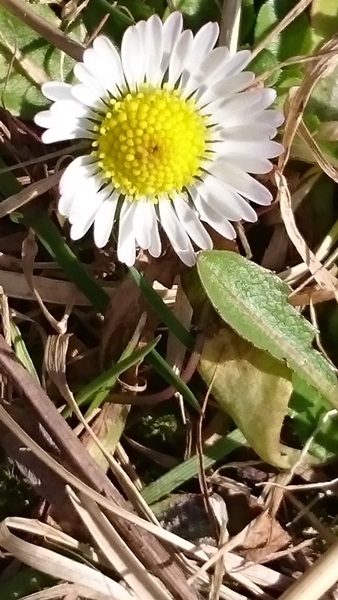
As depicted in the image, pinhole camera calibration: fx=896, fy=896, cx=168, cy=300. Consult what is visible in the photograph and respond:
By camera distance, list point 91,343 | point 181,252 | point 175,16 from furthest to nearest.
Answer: point 91,343, point 181,252, point 175,16

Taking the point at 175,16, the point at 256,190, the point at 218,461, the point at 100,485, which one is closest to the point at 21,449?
the point at 100,485

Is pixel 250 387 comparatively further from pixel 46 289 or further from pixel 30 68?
pixel 30 68

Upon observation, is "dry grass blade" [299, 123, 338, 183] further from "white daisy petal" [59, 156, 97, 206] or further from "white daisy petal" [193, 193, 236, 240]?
"white daisy petal" [59, 156, 97, 206]

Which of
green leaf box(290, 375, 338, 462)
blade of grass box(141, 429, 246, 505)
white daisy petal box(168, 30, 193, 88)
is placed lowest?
blade of grass box(141, 429, 246, 505)

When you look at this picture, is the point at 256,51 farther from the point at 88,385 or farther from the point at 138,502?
the point at 138,502

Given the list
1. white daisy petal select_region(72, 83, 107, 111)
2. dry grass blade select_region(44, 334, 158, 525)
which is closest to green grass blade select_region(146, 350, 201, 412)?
dry grass blade select_region(44, 334, 158, 525)

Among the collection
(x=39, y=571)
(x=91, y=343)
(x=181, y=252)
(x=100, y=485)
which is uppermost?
(x=181, y=252)

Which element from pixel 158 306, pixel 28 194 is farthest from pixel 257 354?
pixel 28 194
